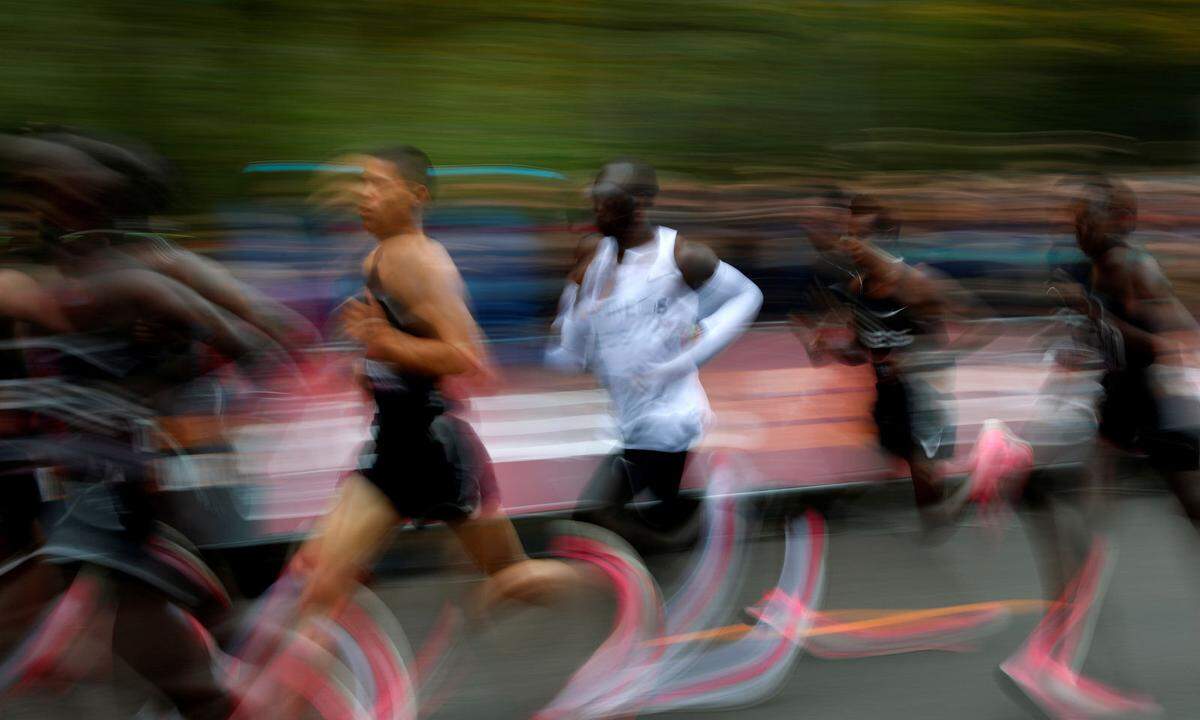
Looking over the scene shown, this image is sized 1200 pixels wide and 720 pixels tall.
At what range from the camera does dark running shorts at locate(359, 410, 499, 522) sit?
370cm

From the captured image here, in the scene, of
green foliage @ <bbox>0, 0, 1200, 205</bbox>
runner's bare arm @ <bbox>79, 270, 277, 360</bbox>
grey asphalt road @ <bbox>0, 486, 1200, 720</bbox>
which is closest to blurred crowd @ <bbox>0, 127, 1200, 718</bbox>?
runner's bare arm @ <bbox>79, 270, 277, 360</bbox>

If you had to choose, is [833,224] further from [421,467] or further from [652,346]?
[421,467]

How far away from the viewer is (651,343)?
432 centimetres

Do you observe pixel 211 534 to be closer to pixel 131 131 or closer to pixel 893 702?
pixel 893 702

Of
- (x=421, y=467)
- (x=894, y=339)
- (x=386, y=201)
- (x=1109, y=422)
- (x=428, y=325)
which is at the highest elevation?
(x=386, y=201)

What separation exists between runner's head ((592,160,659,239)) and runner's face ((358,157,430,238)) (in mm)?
769

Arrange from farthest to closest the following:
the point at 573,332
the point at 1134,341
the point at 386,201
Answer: the point at 573,332, the point at 1134,341, the point at 386,201

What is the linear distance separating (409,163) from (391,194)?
0.12 metres

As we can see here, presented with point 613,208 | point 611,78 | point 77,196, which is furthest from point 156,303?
point 611,78

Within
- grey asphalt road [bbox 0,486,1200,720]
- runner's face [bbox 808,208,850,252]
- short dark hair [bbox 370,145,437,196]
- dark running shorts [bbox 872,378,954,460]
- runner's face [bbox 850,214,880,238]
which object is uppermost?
short dark hair [bbox 370,145,437,196]

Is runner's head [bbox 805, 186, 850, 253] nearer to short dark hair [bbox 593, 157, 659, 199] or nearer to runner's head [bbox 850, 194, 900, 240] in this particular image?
runner's head [bbox 850, 194, 900, 240]

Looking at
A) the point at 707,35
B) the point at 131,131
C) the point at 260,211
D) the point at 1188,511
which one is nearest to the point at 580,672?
the point at 1188,511

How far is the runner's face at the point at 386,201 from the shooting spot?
3703 mm

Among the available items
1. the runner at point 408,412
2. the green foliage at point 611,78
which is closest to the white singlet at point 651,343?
the runner at point 408,412
